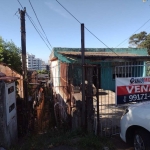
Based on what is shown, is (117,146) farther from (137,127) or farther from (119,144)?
(137,127)

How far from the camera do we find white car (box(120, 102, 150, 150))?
2945 millimetres

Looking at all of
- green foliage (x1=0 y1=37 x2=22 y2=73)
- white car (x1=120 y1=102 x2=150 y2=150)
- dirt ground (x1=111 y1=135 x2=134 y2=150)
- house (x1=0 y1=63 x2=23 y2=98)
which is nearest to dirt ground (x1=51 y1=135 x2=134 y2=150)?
dirt ground (x1=111 y1=135 x2=134 y2=150)

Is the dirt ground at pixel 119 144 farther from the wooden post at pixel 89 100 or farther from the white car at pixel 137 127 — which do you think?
the wooden post at pixel 89 100

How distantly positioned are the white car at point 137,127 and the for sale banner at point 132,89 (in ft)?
3.00

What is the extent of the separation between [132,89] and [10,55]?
698 centimetres

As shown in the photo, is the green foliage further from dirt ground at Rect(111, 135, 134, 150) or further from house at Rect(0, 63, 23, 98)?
dirt ground at Rect(111, 135, 134, 150)

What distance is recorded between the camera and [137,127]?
3252mm

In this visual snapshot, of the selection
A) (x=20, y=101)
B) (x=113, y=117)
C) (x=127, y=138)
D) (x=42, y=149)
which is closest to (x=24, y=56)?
(x=20, y=101)

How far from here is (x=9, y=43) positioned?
9375 mm

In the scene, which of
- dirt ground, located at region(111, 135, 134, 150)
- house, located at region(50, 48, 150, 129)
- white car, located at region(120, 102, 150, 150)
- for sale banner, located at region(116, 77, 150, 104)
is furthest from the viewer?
house, located at region(50, 48, 150, 129)

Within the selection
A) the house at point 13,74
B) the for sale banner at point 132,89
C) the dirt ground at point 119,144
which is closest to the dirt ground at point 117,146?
the dirt ground at point 119,144

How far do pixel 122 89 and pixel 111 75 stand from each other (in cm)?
833

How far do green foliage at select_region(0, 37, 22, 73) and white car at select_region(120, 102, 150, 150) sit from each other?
701cm

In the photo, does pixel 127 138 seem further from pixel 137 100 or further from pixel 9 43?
pixel 9 43
